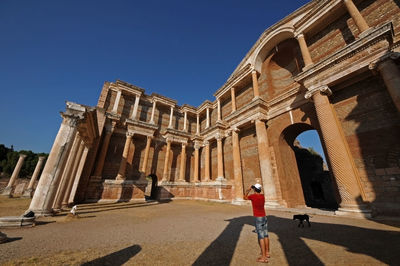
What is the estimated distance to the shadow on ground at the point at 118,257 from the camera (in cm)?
284

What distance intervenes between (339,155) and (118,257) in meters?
10.1

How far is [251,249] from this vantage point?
3.56 metres

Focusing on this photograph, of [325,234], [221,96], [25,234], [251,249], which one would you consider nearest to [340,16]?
[221,96]

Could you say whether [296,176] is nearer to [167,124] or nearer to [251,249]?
[251,249]

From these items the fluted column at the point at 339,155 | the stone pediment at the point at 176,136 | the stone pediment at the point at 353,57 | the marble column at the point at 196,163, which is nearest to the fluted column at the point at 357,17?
the stone pediment at the point at 353,57

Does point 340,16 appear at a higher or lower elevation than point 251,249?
higher

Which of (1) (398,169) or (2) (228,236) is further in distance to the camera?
(1) (398,169)

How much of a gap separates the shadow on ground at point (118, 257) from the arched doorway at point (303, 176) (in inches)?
449

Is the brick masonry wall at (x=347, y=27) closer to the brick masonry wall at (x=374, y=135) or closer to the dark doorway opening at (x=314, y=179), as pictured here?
the brick masonry wall at (x=374, y=135)

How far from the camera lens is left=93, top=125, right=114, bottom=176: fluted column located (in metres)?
14.3

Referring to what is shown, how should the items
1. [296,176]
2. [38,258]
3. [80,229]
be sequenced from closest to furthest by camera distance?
[38,258], [80,229], [296,176]

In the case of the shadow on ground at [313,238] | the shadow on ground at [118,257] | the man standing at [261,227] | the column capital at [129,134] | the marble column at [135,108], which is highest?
the marble column at [135,108]

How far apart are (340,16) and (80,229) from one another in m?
18.5

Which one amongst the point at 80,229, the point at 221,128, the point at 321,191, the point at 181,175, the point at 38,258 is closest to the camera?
the point at 38,258
